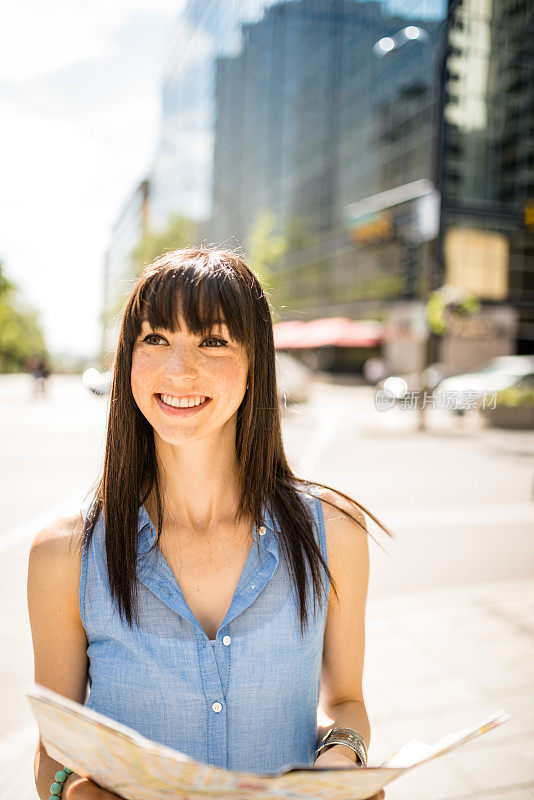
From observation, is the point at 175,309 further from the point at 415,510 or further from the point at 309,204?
the point at 309,204

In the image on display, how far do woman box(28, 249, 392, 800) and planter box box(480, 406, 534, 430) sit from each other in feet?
44.5

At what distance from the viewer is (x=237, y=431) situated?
64.2 inches

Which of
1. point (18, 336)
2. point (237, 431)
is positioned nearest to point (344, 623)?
point (237, 431)

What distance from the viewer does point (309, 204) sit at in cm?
3659

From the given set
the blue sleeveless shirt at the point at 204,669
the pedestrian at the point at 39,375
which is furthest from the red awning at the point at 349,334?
the blue sleeveless shirt at the point at 204,669

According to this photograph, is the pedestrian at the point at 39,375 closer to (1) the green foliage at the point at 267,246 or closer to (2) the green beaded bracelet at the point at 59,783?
(1) the green foliage at the point at 267,246

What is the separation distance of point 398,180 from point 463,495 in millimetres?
25298

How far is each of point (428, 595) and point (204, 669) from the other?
3487 millimetres

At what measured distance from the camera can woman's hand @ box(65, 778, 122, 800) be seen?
1.17 m

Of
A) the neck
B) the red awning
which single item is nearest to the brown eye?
the neck

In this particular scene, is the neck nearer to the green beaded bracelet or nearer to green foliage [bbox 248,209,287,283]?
the green beaded bracelet

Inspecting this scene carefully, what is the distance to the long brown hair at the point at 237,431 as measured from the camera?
54.5 inches

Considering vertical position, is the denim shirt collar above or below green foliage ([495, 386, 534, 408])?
above

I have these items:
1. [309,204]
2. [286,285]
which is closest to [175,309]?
[286,285]
